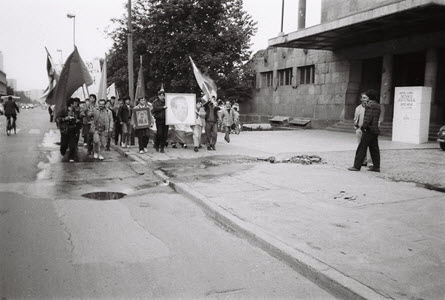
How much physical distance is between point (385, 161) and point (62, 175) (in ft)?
27.9

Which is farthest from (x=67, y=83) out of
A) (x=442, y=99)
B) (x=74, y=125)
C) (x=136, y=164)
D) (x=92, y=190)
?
(x=442, y=99)

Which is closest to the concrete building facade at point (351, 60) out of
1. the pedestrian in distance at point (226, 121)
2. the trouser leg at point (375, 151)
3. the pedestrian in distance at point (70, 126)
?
the pedestrian in distance at point (226, 121)

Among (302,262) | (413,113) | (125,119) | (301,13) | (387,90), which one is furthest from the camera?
(301,13)

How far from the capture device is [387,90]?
2175cm

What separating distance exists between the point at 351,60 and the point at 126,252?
22.1m

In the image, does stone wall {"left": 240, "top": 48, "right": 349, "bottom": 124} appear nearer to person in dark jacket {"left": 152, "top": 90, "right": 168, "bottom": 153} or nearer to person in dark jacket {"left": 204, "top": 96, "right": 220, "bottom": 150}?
person in dark jacket {"left": 204, "top": 96, "right": 220, "bottom": 150}

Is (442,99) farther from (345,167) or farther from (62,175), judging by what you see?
(62,175)

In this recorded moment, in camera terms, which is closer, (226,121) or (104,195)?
(104,195)

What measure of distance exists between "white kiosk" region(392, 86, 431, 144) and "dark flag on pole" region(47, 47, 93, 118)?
1225cm

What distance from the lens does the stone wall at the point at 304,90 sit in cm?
2520

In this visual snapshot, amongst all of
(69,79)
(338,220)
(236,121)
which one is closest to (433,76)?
(236,121)

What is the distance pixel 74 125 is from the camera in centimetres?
1230

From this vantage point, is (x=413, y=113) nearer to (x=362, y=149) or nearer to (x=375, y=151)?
(x=375, y=151)

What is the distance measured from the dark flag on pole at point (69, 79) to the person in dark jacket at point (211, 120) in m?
4.11
